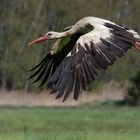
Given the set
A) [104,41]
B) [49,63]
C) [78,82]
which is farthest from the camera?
[49,63]

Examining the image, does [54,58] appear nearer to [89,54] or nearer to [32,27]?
[89,54]

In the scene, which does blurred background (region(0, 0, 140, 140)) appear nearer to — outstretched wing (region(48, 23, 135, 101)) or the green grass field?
the green grass field

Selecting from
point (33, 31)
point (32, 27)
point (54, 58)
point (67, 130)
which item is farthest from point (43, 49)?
point (54, 58)

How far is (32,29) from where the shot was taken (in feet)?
125

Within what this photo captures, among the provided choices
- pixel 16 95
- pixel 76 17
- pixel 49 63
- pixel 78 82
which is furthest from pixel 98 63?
pixel 76 17

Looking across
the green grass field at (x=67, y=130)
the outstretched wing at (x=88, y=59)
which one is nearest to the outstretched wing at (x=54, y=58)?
the green grass field at (x=67, y=130)

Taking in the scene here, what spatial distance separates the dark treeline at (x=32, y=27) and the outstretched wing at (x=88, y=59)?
86.0ft

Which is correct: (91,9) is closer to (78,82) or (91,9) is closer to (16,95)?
(16,95)

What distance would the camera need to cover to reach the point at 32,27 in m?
38.1

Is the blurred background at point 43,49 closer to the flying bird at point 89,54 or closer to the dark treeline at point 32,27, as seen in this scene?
the dark treeline at point 32,27

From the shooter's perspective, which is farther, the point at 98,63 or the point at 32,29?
the point at 32,29

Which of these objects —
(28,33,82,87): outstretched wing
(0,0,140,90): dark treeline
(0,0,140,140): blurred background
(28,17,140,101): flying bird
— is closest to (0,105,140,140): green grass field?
(28,33,82,87): outstretched wing

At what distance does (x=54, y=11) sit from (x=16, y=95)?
7.00 meters

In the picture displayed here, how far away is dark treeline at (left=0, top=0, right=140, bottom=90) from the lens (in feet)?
121
